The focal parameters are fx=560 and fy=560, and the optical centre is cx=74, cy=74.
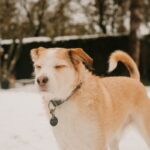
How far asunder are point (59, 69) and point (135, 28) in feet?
66.1

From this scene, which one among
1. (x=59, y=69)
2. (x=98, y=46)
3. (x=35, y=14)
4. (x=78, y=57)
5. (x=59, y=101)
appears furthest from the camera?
(x=35, y=14)

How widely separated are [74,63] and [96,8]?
2627 centimetres

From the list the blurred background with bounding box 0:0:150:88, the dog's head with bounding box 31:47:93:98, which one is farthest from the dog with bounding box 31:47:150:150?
the blurred background with bounding box 0:0:150:88

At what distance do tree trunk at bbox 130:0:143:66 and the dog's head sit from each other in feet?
63.4

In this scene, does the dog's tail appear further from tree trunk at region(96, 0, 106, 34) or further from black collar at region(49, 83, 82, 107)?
tree trunk at region(96, 0, 106, 34)

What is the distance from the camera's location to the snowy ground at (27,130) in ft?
25.4

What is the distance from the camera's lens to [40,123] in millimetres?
8938

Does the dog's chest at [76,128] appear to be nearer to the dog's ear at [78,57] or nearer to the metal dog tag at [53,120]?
the metal dog tag at [53,120]

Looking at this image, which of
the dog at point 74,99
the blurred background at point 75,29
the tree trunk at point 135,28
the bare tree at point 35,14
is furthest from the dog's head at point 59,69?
the bare tree at point 35,14

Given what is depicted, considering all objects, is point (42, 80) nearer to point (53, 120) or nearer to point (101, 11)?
point (53, 120)

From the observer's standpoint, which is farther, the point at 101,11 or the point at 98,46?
the point at 101,11

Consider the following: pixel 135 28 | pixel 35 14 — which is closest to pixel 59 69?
pixel 135 28

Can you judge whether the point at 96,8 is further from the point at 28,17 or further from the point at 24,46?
the point at 24,46

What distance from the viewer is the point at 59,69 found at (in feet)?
15.7
